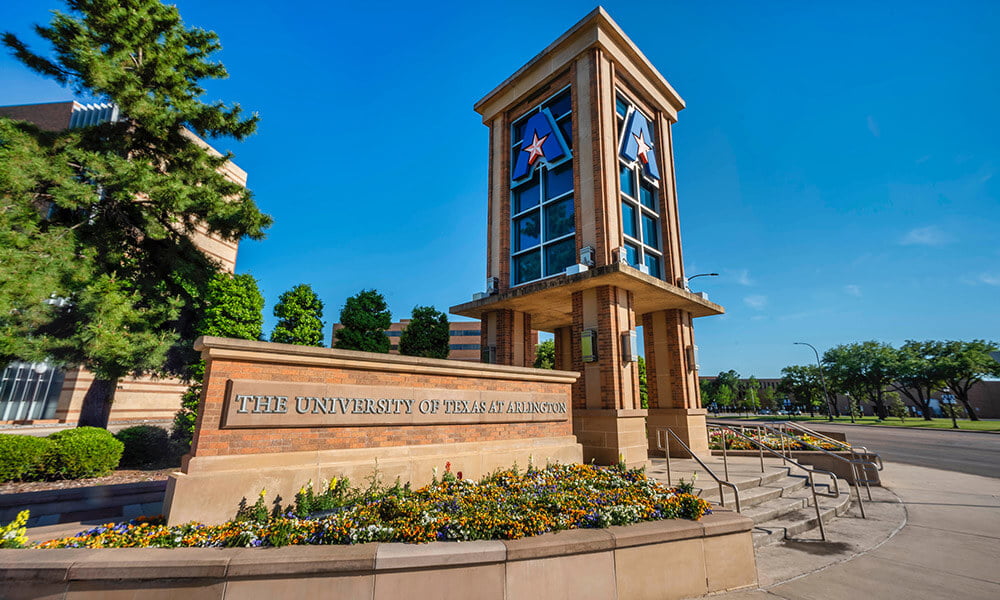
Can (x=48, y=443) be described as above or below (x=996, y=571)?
above

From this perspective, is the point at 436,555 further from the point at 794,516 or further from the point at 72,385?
the point at 72,385

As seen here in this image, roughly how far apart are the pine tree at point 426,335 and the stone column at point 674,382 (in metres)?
11.9

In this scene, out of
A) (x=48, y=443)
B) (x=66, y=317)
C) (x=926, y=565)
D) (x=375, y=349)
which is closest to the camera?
(x=926, y=565)

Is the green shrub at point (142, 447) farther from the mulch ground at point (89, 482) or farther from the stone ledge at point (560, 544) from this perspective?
the stone ledge at point (560, 544)

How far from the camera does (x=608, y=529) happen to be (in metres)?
5.27

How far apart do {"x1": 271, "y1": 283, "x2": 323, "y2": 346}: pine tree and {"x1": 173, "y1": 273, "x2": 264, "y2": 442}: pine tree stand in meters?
2.93

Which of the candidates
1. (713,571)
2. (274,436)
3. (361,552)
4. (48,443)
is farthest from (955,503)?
(48,443)

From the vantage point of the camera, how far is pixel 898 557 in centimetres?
625

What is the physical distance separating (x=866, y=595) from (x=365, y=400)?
7.42 metres

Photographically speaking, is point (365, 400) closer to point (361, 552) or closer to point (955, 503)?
point (361, 552)

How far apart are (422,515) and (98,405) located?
14813mm

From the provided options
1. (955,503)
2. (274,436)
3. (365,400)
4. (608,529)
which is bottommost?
(955,503)

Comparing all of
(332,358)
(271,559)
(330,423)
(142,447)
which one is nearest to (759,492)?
(330,423)

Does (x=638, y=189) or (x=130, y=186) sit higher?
(x=638, y=189)
